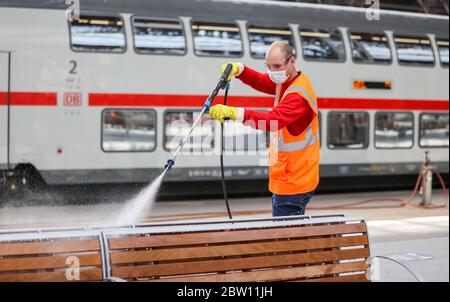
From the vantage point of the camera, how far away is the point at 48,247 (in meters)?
3.58

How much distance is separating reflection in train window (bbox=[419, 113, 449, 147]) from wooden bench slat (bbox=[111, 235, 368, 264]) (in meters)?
11.4

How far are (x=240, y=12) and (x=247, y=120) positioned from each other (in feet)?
30.0

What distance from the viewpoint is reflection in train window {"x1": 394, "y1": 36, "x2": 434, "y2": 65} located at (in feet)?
49.2

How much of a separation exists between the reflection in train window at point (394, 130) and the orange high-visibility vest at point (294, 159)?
1008 centimetres

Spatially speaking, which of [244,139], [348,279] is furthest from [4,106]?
[348,279]

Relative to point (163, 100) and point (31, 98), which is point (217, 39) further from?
point (31, 98)

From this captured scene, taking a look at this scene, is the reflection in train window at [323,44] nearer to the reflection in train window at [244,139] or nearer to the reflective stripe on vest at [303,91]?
the reflection in train window at [244,139]

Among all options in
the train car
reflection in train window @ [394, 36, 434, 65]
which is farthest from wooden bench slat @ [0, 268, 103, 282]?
reflection in train window @ [394, 36, 434, 65]

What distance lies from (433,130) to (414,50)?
1.67 metres

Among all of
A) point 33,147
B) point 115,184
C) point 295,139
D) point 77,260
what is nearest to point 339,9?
point 115,184

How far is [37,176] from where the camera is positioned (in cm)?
1216

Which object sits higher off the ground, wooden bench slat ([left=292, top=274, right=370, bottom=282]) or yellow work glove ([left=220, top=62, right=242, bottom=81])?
yellow work glove ([left=220, top=62, right=242, bottom=81])

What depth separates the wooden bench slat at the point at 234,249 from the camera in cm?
379

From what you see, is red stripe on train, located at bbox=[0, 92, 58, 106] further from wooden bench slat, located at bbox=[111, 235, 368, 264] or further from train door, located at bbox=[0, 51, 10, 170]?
wooden bench slat, located at bbox=[111, 235, 368, 264]
